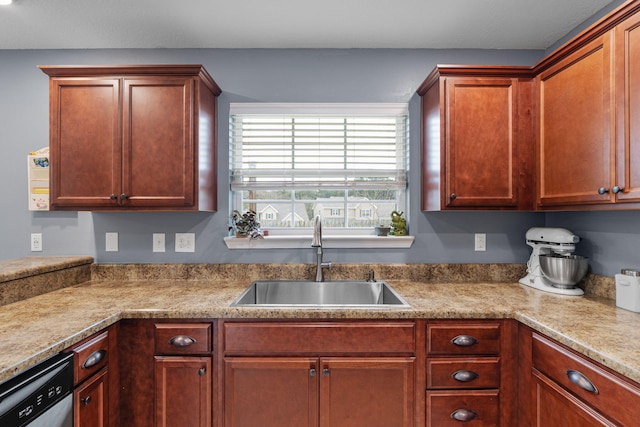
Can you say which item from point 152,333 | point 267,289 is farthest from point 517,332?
point 152,333

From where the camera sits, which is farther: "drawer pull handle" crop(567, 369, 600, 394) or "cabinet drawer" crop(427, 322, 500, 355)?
"cabinet drawer" crop(427, 322, 500, 355)

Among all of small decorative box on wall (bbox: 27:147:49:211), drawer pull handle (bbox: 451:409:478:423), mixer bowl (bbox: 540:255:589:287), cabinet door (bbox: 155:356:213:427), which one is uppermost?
small decorative box on wall (bbox: 27:147:49:211)

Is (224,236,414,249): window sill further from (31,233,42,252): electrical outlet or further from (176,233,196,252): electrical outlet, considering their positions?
(31,233,42,252): electrical outlet

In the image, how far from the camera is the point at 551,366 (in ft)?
4.40

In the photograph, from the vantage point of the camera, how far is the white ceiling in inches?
71.4

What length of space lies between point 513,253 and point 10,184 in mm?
3385

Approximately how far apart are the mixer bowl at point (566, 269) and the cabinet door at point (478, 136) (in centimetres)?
43

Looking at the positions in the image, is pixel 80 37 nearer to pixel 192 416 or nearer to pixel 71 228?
pixel 71 228

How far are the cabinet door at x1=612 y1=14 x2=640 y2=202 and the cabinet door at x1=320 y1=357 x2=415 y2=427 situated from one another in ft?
3.91

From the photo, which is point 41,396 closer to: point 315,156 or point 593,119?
point 315,156

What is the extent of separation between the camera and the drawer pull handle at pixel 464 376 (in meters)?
1.54

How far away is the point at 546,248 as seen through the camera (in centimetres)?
200

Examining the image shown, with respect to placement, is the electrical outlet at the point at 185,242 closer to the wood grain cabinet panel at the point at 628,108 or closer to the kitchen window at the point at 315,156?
the kitchen window at the point at 315,156

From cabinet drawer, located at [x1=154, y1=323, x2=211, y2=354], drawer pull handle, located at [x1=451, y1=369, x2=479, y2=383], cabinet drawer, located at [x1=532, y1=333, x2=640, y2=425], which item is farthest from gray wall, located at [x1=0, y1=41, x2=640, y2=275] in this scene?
cabinet drawer, located at [x1=532, y1=333, x2=640, y2=425]
